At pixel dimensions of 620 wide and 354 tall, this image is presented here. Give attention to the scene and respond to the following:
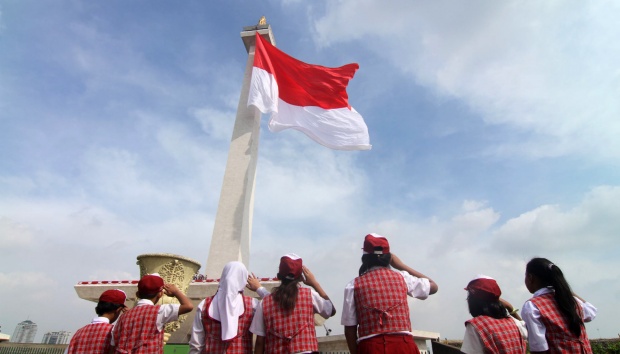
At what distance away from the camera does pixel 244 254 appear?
9.65 m

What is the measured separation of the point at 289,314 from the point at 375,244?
0.75 m

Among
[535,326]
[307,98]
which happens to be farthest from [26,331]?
[535,326]

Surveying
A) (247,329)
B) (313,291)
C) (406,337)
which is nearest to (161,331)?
(247,329)

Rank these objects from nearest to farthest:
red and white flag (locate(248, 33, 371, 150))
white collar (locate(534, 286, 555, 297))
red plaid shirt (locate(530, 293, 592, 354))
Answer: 1. red plaid shirt (locate(530, 293, 592, 354))
2. white collar (locate(534, 286, 555, 297))
3. red and white flag (locate(248, 33, 371, 150))

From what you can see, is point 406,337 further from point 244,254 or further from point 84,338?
point 244,254

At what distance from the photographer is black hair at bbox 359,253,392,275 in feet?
9.17

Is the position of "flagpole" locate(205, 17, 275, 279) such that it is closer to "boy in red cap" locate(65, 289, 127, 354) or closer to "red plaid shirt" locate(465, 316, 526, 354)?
"boy in red cap" locate(65, 289, 127, 354)

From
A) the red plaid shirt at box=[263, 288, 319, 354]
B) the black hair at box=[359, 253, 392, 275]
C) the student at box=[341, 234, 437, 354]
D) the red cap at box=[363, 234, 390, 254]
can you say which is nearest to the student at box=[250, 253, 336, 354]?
the red plaid shirt at box=[263, 288, 319, 354]

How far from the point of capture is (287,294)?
9.04 ft

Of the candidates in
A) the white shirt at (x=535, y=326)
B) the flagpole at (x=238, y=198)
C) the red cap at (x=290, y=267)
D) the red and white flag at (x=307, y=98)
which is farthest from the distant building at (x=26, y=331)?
the white shirt at (x=535, y=326)

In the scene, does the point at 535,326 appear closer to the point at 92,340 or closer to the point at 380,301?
the point at 380,301

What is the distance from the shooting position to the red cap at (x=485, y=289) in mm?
2625

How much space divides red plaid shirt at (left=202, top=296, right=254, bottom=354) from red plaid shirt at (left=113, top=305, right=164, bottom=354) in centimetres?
33

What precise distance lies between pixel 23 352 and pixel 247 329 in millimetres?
5973
